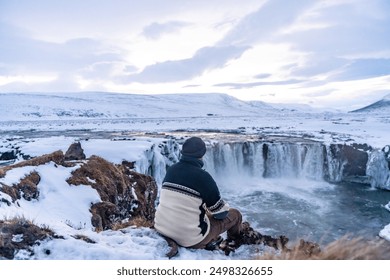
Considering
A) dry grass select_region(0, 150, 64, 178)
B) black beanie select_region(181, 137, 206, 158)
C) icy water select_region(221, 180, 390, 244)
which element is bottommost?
icy water select_region(221, 180, 390, 244)

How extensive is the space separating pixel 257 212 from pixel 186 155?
1474 centimetres

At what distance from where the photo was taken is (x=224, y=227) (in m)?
5.15

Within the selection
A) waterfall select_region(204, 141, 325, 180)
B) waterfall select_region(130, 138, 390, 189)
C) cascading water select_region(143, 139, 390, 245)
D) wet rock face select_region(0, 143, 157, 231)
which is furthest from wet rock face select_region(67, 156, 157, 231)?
waterfall select_region(204, 141, 325, 180)

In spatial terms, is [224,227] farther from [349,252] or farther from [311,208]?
[311,208]

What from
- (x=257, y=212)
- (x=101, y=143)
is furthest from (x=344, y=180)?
(x=101, y=143)

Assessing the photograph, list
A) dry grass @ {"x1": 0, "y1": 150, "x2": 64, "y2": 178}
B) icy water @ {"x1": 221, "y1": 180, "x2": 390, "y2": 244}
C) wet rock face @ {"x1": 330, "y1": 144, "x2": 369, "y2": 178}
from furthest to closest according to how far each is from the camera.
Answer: wet rock face @ {"x1": 330, "y1": 144, "x2": 369, "y2": 178} < icy water @ {"x1": 221, "y1": 180, "x2": 390, "y2": 244} < dry grass @ {"x1": 0, "y1": 150, "x2": 64, "y2": 178}

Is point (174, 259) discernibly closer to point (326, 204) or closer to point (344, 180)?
point (326, 204)

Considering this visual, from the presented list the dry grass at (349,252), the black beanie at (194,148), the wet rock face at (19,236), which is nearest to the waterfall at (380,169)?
the dry grass at (349,252)

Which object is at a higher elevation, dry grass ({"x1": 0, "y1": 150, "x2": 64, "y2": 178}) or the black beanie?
the black beanie

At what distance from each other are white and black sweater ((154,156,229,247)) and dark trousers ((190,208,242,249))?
0.13 meters

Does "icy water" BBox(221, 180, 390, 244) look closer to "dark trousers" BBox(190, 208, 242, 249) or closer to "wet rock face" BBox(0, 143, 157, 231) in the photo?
"wet rock face" BBox(0, 143, 157, 231)

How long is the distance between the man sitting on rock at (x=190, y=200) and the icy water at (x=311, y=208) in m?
10.2

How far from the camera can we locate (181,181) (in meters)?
4.50

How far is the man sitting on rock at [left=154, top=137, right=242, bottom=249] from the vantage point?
447 centimetres
